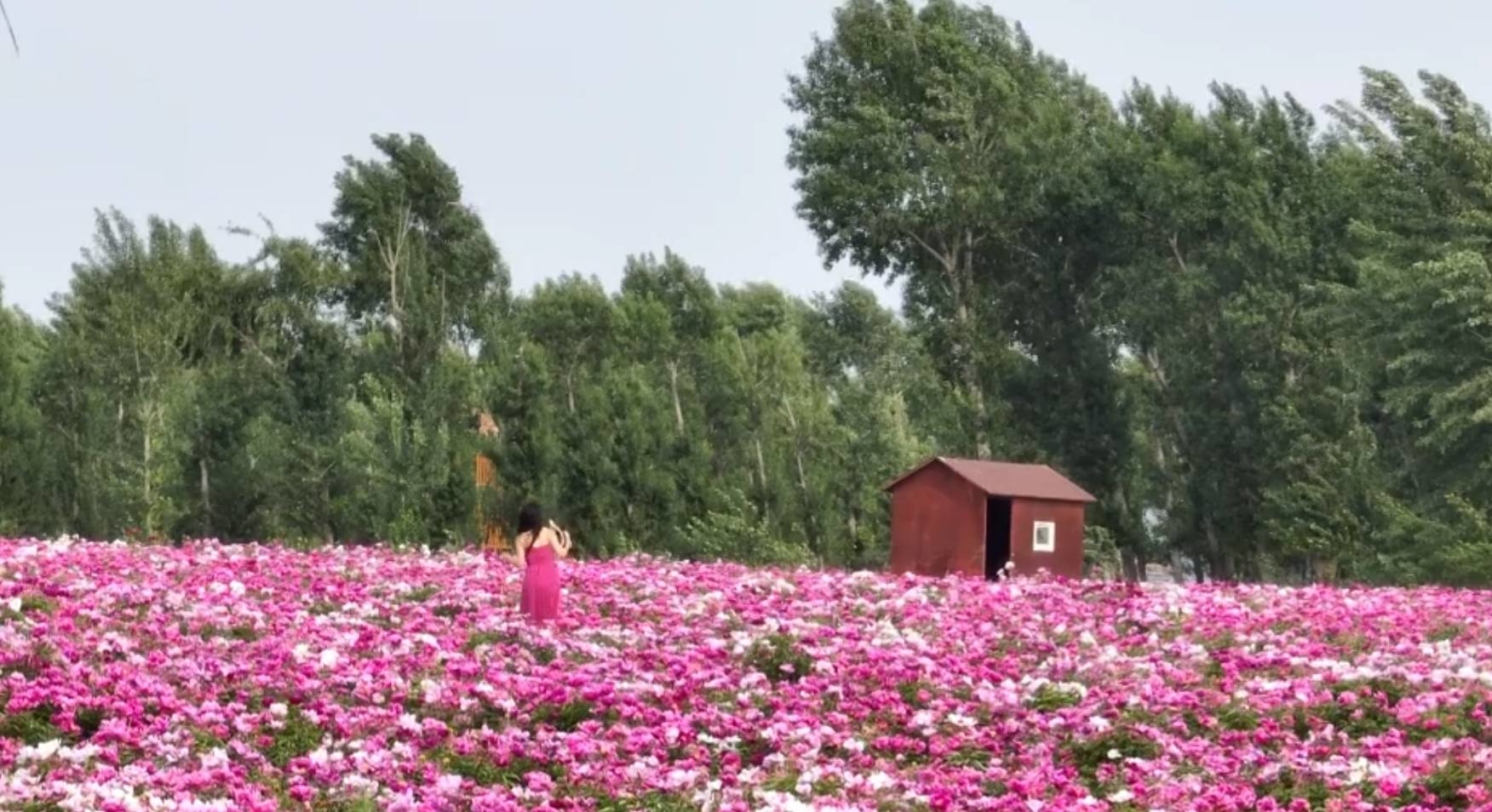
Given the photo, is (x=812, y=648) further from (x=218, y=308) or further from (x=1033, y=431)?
(x=218, y=308)

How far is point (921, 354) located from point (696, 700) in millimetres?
52638

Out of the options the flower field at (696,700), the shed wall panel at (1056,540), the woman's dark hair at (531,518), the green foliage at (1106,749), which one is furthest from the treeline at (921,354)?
the green foliage at (1106,749)

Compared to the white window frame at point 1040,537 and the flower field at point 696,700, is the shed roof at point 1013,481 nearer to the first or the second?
the white window frame at point 1040,537

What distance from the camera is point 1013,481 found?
1292 inches

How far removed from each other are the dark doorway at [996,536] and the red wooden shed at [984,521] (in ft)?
0.04

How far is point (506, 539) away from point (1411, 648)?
32621mm

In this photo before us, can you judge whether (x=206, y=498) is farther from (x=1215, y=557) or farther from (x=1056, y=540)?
(x=1056, y=540)

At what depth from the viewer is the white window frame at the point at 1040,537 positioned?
106ft

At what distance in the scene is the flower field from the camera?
13.1 m

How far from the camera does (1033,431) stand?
58.2 metres

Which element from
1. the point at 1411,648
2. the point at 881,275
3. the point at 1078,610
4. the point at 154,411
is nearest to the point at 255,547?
the point at 1078,610

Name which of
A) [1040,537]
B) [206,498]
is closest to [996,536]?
[1040,537]

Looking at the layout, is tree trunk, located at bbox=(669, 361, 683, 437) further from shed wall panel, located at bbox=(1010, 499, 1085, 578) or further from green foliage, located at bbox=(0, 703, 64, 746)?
green foliage, located at bbox=(0, 703, 64, 746)

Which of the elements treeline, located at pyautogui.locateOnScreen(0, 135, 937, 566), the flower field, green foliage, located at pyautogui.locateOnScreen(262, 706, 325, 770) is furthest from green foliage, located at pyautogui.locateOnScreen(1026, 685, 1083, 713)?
treeline, located at pyautogui.locateOnScreen(0, 135, 937, 566)
